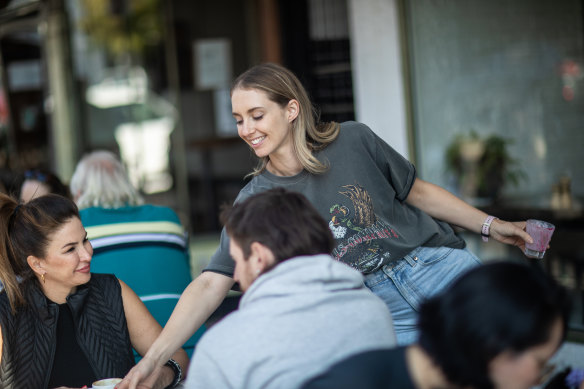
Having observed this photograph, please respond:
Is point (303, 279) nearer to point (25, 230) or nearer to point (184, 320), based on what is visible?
point (184, 320)

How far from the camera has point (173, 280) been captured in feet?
9.95

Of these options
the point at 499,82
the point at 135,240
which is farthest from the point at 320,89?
the point at 135,240

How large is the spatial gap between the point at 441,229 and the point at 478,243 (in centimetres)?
270

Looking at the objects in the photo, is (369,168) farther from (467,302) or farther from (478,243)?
(478,243)

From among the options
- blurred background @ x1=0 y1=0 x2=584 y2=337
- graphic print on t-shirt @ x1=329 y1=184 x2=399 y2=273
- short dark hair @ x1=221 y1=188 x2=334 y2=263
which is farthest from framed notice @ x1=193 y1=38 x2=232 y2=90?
short dark hair @ x1=221 y1=188 x2=334 y2=263

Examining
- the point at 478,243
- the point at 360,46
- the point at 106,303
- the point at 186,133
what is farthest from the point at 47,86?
the point at 106,303

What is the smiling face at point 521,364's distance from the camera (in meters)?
1.27

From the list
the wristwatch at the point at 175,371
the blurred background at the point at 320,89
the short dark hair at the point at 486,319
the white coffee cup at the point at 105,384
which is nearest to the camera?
the short dark hair at the point at 486,319

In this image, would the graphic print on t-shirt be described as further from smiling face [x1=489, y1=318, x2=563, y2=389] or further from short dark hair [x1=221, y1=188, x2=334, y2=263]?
smiling face [x1=489, y1=318, x2=563, y2=389]

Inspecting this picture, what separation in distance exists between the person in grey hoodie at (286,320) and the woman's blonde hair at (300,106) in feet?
2.25

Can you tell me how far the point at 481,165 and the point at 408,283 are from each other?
2.99m

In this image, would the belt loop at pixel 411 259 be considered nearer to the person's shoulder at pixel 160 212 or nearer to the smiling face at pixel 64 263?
the smiling face at pixel 64 263

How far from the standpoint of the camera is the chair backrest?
2.96 m

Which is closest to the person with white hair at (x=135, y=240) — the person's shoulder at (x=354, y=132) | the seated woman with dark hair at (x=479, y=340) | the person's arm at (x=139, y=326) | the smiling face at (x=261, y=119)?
the person's arm at (x=139, y=326)
